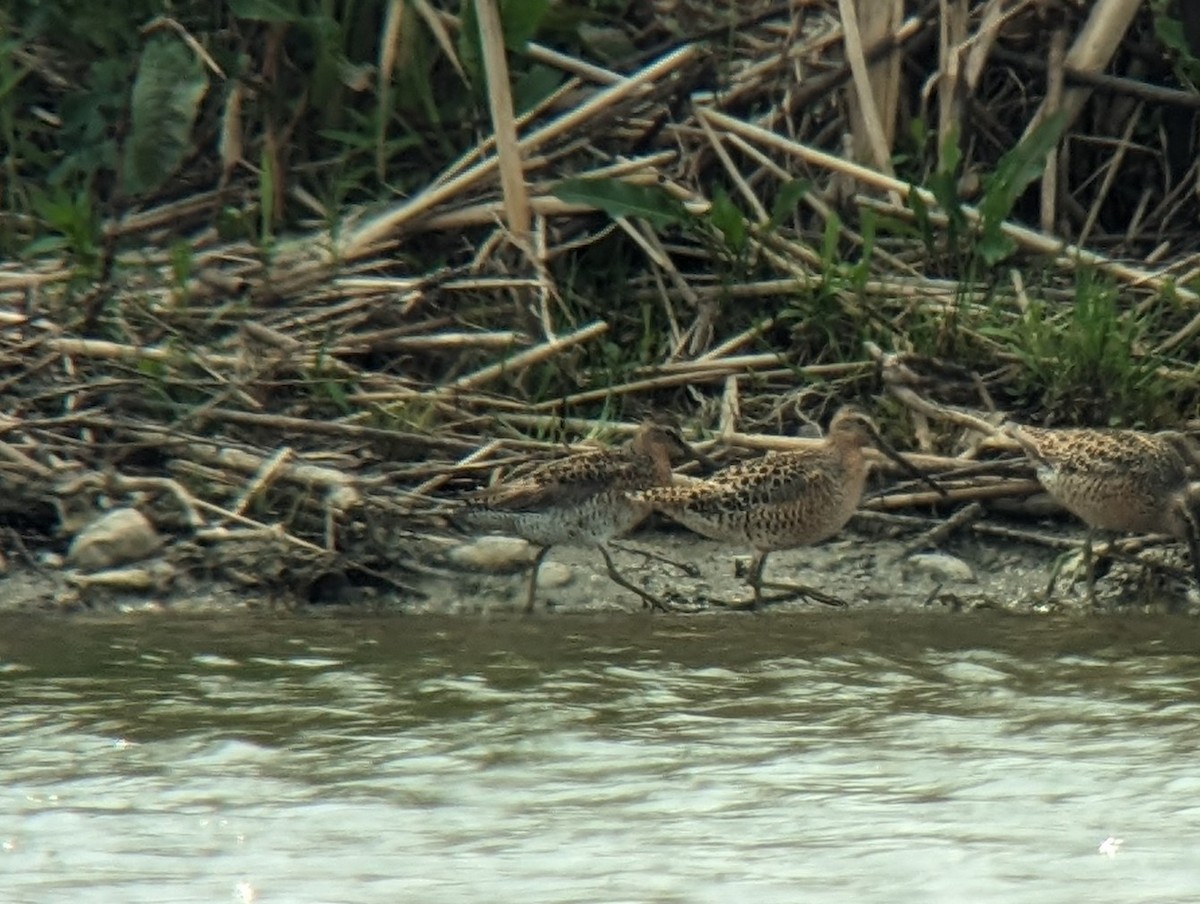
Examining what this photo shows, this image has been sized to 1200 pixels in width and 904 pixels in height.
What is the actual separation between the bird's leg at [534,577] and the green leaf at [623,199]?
151 centimetres

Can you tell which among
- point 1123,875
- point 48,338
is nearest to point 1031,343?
point 48,338

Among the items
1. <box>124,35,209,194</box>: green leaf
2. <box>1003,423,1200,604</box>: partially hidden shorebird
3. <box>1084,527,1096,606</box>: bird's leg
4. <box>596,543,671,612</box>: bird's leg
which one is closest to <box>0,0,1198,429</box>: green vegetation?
<box>124,35,209,194</box>: green leaf

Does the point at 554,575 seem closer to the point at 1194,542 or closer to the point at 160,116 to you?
the point at 1194,542

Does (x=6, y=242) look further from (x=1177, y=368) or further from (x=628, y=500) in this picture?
(x=1177, y=368)

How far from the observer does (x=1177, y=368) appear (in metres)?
9.37

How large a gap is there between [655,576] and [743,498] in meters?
0.49

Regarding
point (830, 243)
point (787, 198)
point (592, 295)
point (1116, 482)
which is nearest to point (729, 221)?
point (787, 198)

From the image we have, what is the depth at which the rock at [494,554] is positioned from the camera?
868 cm

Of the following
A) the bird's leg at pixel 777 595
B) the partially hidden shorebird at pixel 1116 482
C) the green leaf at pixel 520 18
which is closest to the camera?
the partially hidden shorebird at pixel 1116 482

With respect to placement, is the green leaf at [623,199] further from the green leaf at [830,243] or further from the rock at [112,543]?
the rock at [112,543]

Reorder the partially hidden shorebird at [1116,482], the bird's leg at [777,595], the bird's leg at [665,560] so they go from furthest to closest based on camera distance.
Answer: the bird's leg at [665,560] < the bird's leg at [777,595] < the partially hidden shorebird at [1116,482]

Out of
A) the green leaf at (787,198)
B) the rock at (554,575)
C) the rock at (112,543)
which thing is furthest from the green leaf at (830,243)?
the rock at (112,543)

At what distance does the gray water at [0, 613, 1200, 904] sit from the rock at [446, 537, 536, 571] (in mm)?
457

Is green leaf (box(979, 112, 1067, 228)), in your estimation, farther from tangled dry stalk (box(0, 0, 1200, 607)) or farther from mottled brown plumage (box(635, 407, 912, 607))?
mottled brown plumage (box(635, 407, 912, 607))
